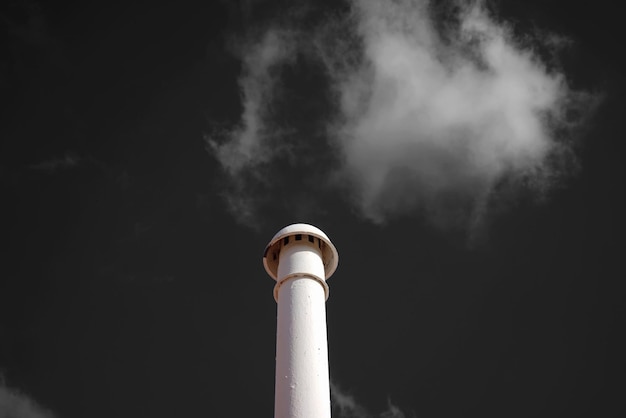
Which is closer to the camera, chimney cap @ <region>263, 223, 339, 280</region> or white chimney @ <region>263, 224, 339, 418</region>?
white chimney @ <region>263, 224, 339, 418</region>

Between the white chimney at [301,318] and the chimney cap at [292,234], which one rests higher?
the chimney cap at [292,234]

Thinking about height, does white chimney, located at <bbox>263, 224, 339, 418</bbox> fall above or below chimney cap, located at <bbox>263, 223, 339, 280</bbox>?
below

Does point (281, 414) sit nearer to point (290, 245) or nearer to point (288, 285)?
point (288, 285)

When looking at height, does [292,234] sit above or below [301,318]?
above

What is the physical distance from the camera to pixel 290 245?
Result: 63.0ft

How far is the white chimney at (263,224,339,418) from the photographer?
15.2 meters

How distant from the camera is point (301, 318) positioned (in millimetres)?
16859

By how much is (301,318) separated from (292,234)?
3072mm

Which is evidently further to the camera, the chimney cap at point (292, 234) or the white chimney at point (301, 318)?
the chimney cap at point (292, 234)

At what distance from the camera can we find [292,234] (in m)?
19.3

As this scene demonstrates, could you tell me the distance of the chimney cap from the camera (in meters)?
19.3

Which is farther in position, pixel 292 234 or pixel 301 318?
pixel 292 234

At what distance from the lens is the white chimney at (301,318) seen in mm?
15227

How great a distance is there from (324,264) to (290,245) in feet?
3.83
